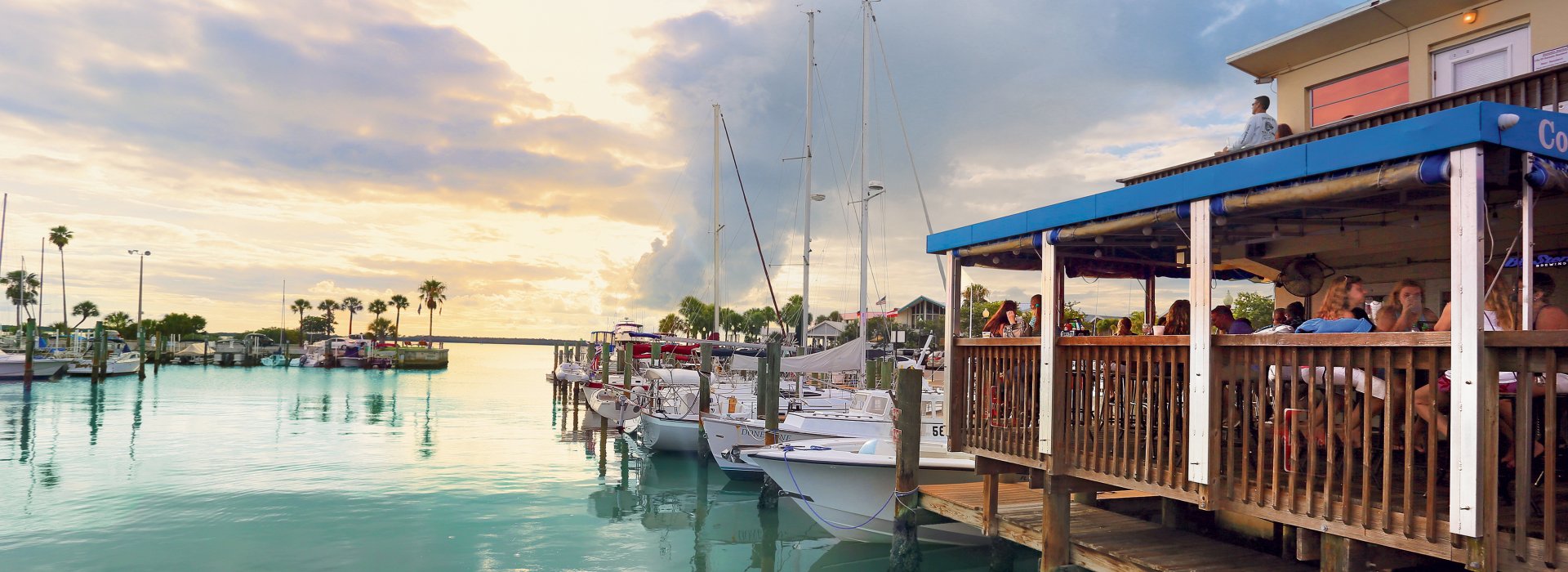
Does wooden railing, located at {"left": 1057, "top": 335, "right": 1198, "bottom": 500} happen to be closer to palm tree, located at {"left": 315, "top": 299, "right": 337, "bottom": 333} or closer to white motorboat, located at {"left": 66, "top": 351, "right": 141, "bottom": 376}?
white motorboat, located at {"left": 66, "top": 351, "right": 141, "bottom": 376}

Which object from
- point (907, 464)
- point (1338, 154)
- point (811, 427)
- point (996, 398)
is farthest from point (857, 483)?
point (1338, 154)

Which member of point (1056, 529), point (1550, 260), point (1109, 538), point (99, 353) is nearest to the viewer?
point (1056, 529)

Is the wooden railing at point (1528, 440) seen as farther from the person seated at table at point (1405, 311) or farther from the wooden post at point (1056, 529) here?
the wooden post at point (1056, 529)

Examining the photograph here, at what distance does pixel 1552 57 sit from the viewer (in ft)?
32.7

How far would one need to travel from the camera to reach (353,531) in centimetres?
1518

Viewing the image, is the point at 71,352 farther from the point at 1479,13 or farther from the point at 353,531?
the point at 1479,13

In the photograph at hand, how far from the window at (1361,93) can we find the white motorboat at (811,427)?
8.38m

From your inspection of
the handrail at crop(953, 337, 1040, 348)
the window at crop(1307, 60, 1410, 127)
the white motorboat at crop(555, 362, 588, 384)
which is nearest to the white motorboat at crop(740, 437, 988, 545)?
the handrail at crop(953, 337, 1040, 348)

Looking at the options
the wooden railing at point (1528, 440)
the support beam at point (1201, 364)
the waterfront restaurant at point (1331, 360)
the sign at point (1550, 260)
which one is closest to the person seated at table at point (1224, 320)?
the waterfront restaurant at point (1331, 360)

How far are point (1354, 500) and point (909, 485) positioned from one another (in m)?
5.75

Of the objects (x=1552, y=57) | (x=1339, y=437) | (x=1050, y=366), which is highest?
(x=1552, y=57)

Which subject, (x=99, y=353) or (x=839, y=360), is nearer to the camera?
(x=839, y=360)

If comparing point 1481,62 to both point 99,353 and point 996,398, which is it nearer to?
point 996,398

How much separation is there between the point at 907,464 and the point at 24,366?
58.7m
